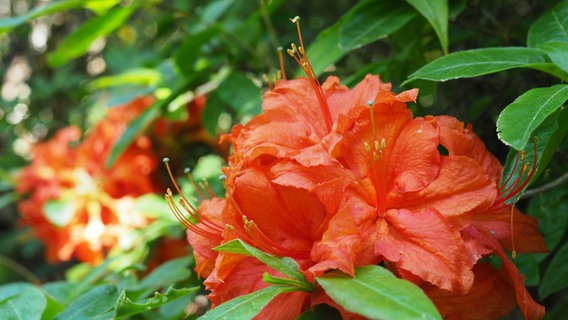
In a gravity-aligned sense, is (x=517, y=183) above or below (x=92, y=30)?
below

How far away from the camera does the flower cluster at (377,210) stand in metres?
0.68

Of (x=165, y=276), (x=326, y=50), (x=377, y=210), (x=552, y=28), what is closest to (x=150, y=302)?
(x=377, y=210)

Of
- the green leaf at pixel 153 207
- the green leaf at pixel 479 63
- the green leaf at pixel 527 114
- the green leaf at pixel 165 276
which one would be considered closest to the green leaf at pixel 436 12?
the green leaf at pixel 479 63

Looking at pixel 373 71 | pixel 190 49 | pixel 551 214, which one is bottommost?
pixel 551 214

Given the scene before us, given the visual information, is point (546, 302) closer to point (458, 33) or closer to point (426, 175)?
point (458, 33)

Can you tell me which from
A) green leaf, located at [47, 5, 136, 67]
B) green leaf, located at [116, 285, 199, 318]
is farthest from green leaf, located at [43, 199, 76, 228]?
green leaf, located at [116, 285, 199, 318]

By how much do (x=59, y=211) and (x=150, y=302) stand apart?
103 cm

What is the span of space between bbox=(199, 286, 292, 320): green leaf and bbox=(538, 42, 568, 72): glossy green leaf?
1.35 ft

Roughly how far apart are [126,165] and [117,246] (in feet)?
0.71

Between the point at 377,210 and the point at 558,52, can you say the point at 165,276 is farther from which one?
the point at 558,52

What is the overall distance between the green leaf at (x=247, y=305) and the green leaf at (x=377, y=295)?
0.20 feet

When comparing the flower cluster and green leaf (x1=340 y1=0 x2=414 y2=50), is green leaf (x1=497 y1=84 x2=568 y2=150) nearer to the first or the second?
the flower cluster

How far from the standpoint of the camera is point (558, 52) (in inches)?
30.7

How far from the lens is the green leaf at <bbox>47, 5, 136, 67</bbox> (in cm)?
128
